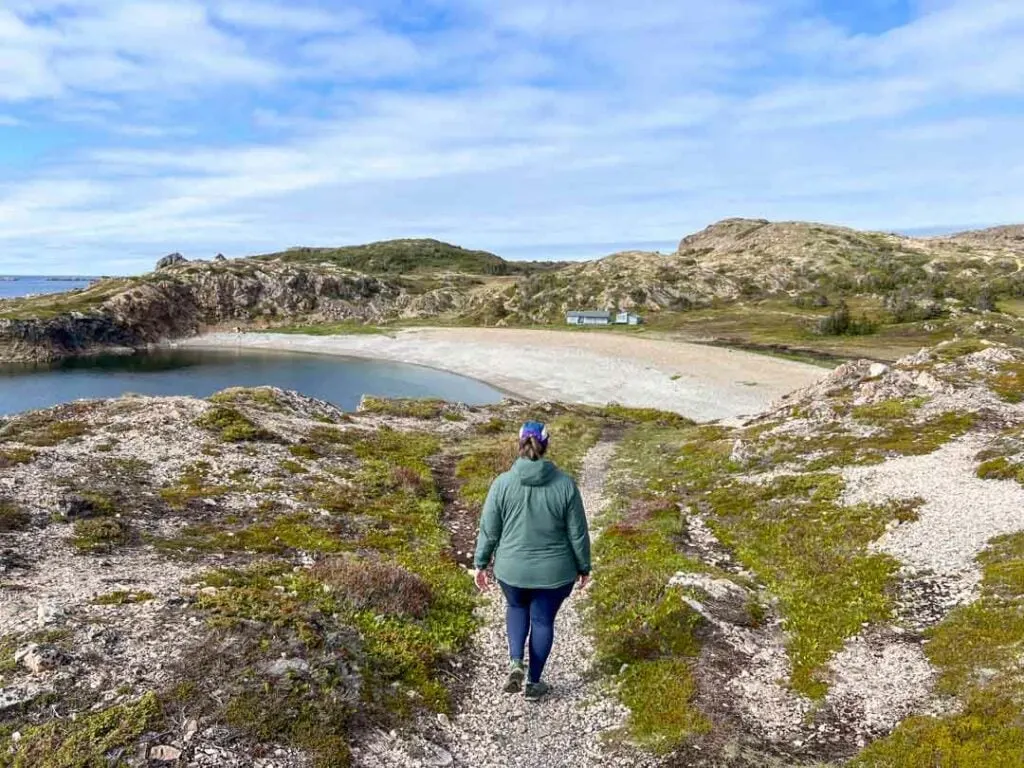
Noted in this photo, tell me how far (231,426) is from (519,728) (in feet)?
94.8

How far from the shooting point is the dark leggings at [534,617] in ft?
36.9

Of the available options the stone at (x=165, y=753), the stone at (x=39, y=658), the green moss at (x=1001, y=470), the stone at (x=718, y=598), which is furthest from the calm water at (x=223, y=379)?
the stone at (x=165, y=753)

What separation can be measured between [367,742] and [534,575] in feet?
12.0

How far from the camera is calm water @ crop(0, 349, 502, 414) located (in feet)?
367

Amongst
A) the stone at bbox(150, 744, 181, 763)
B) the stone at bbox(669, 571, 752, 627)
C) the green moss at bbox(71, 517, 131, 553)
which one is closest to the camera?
the stone at bbox(150, 744, 181, 763)

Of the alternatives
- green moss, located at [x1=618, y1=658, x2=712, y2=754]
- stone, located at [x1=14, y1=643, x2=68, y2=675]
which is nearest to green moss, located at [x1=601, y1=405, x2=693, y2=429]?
green moss, located at [x1=618, y1=658, x2=712, y2=754]

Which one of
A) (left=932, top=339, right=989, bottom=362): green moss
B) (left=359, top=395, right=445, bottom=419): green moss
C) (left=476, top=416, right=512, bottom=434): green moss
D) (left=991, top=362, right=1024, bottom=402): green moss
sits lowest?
(left=476, top=416, right=512, bottom=434): green moss

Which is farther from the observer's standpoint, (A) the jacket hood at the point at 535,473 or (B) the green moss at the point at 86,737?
(A) the jacket hood at the point at 535,473

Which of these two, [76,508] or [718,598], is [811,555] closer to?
[718,598]

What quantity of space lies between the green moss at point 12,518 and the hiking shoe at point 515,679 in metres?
15.3

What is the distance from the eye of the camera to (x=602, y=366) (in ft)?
390

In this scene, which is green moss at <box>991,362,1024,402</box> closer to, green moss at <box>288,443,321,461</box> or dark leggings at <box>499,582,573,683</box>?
green moss at <box>288,443,321,461</box>

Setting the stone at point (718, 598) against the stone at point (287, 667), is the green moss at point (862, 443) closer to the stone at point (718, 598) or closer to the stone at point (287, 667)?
the stone at point (718, 598)

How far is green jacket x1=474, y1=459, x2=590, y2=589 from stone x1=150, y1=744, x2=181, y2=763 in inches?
205
